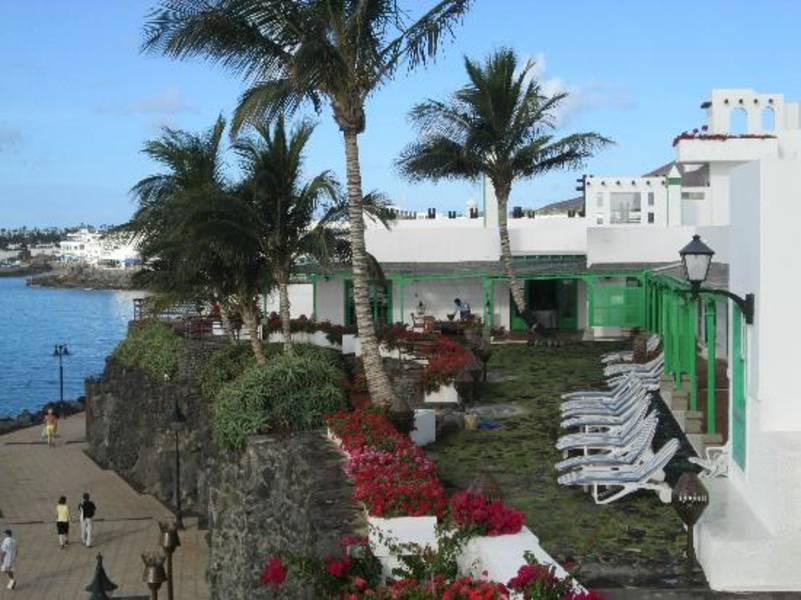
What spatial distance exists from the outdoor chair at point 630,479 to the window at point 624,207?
25.2 meters

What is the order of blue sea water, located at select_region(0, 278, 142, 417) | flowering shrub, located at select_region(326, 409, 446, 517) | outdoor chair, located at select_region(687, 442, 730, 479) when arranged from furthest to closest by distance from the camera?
1. blue sea water, located at select_region(0, 278, 142, 417)
2. outdoor chair, located at select_region(687, 442, 730, 479)
3. flowering shrub, located at select_region(326, 409, 446, 517)

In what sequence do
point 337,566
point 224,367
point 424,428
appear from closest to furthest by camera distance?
point 337,566 < point 424,428 < point 224,367

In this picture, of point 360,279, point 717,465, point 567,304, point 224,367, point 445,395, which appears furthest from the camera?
point 567,304

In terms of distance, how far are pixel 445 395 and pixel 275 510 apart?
5.78 metres

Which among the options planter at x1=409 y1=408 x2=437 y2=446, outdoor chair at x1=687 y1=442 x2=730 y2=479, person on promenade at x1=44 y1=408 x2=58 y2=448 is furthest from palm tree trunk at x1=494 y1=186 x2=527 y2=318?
outdoor chair at x1=687 y1=442 x2=730 y2=479

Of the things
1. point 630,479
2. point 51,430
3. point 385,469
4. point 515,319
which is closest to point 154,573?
point 385,469

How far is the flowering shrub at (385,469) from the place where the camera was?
9.78 metres

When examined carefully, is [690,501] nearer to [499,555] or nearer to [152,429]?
[499,555]

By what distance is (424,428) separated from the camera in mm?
15445

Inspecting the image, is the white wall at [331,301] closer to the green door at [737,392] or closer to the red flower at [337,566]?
the green door at [737,392]

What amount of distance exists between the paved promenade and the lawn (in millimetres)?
7123

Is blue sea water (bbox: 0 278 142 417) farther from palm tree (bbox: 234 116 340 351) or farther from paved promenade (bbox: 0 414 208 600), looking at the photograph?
palm tree (bbox: 234 116 340 351)

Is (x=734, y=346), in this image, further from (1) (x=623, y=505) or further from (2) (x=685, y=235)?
(2) (x=685, y=235)

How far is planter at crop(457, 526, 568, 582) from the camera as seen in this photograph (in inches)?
313
